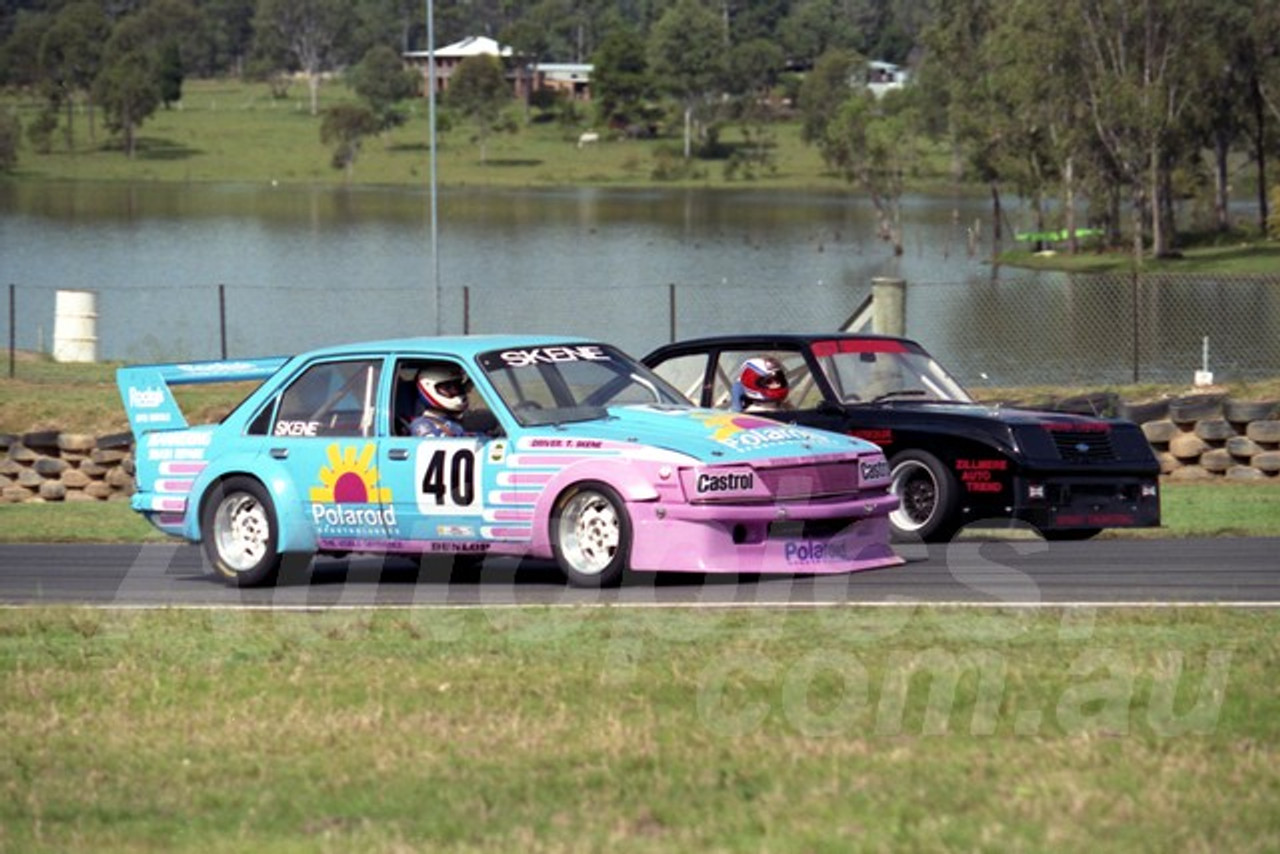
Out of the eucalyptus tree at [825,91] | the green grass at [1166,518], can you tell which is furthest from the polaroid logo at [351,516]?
the eucalyptus tree at [825,91]

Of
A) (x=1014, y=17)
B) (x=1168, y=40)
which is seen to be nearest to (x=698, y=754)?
(x=1168, y=40)

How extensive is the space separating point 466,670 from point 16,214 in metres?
91.1

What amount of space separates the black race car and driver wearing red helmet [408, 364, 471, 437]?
282 cm

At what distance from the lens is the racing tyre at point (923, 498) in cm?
1467

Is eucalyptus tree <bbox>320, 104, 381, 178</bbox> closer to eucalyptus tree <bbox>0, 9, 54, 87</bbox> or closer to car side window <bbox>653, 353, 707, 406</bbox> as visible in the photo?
eucalyptus tree <bbox>0, 9, 54, 87</bbox>

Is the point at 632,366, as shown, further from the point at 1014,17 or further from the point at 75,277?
the point at 1014,17

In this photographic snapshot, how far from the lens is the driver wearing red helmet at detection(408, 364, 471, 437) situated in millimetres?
13055

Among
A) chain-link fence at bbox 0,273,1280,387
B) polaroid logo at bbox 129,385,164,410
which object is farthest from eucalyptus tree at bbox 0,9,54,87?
polaroid logo at bbox 129,385,164,410

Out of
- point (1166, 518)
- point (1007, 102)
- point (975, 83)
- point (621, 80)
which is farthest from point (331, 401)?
point (621, 80)

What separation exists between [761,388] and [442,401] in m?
3.10

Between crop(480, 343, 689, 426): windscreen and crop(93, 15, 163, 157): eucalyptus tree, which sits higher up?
crop(93, 15, 163, 157): eucalyptus tree

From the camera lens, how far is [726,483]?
12.1 metres

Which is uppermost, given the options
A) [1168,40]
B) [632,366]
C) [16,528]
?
[1168,40]

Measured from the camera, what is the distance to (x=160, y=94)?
15938 cm
